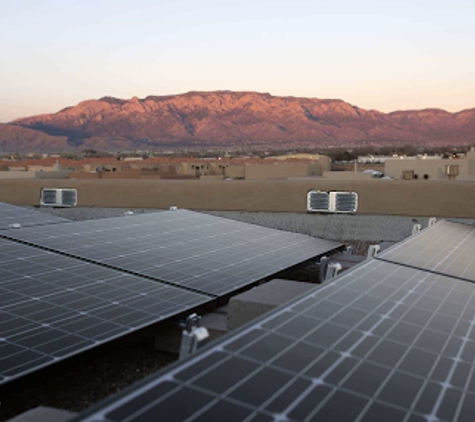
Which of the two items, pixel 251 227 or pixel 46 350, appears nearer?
pixel 46 350

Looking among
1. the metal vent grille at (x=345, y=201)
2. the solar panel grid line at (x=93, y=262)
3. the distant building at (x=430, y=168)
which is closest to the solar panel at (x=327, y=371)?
the solar panel grid line at (x=93, y=262)

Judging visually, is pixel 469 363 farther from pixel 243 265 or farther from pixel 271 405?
pixel 243 265

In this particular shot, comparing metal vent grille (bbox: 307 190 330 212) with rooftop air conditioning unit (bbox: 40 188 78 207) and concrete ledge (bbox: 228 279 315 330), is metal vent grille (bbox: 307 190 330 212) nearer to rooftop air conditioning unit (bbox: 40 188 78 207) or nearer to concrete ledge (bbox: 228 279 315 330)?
rooftop air conditioning unit (bbox: 40 188 78 207)

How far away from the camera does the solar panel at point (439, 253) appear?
9477 millimetres

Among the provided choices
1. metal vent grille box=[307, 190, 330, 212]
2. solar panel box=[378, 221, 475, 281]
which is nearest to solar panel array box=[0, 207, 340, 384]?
solar panel box=[378, 221, 475, 281]

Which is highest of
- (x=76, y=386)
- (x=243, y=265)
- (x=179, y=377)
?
(x=179, y=377)

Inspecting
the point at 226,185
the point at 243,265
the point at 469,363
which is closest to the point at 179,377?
the point at 469,363

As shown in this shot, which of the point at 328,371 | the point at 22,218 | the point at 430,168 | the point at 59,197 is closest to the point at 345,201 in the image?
the point at 22,218

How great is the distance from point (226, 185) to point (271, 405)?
2513 centimetres

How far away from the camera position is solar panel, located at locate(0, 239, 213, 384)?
6785 mm

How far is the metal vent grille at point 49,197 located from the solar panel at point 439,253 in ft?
71.5

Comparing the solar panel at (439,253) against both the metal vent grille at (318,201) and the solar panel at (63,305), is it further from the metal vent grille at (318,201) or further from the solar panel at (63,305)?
the metal vent grille at (318,201)

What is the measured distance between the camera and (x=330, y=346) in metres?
4.87

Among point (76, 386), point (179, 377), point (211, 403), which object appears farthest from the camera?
point (76, 386)
